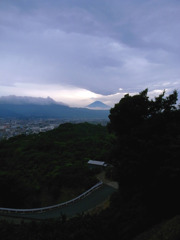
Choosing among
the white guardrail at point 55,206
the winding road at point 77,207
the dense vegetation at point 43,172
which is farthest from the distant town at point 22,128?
the winding road at point 77,207

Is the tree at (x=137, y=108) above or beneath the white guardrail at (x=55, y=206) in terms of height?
above

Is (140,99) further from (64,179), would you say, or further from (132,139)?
(64,179)

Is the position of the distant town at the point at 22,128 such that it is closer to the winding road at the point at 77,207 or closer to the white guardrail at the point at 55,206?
the white guardrail at the point at 55,206

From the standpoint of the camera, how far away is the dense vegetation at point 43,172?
38.6ft

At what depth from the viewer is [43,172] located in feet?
52.6

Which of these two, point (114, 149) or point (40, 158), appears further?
point (40, 158)

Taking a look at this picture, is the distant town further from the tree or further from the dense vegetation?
the tree

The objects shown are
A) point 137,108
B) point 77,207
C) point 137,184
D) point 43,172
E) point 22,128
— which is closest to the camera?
point 137,184

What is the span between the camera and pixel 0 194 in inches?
439

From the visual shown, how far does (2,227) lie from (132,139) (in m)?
5.71

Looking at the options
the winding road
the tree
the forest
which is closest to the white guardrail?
the winding road

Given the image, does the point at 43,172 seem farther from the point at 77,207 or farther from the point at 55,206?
the point at 77,207

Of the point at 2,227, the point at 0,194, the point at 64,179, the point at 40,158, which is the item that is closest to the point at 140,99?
the point at 2,227

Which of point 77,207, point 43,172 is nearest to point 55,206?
point 77,207
